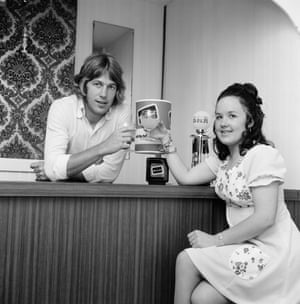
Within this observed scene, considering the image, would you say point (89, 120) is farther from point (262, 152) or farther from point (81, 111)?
point (262, 152)

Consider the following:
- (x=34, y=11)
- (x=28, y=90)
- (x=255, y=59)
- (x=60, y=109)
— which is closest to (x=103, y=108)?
(x=60, y=109)

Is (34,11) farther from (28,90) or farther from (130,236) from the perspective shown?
(130,236)

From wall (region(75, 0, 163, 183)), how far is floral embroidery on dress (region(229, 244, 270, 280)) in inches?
78.3

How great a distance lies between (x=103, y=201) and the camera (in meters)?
1.24

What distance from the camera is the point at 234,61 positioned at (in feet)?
8.45

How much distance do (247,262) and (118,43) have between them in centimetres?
230

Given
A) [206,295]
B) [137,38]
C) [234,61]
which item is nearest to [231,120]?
[206,295]

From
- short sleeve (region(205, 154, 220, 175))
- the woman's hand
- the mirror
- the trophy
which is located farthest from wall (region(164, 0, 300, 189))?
the woman's hand

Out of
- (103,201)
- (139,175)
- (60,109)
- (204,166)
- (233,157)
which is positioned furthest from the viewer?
(139,175)

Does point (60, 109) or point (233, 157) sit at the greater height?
point (60, 109)

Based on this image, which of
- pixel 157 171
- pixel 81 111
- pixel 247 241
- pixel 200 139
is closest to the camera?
pixel 247 241

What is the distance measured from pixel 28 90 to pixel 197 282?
6.78ft

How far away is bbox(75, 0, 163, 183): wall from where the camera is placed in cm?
309

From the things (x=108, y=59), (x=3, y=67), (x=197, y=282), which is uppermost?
(x=3, y=67)
